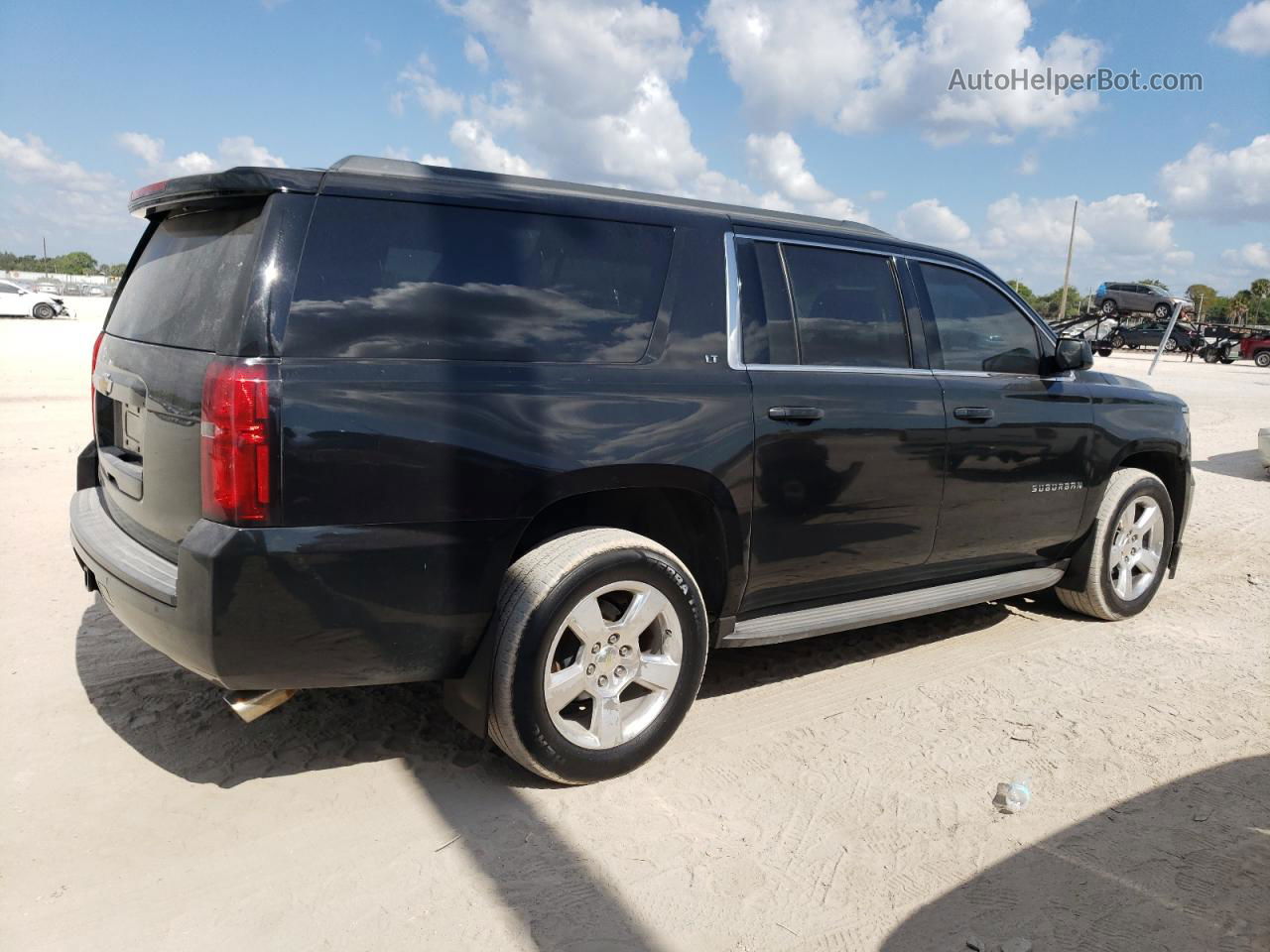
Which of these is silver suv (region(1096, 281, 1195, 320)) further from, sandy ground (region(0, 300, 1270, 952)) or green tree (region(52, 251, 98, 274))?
green tree (region(52, 251, 98, 274))

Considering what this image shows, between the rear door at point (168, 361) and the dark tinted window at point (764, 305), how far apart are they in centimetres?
170

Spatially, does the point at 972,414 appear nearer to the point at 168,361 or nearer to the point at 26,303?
the point at 168,361

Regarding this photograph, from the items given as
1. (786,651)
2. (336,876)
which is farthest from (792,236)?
(336,876)

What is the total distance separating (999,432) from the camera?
4.27 meters

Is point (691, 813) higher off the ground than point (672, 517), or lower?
lower

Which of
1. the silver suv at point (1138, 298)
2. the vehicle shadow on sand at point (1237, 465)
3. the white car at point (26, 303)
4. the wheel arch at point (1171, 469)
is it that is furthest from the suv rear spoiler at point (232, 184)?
the silver suv at point (1138, 298)

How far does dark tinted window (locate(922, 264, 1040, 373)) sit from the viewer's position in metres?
4.27

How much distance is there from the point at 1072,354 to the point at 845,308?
4.61 feet

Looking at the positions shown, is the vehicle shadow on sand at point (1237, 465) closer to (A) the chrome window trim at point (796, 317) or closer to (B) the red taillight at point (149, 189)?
(A) the chrome window trim at point (796, 317)

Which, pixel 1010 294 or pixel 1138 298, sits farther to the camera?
pixel 1138 298

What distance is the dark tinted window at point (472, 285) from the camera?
2752 millimetres

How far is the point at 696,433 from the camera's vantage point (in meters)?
3.29

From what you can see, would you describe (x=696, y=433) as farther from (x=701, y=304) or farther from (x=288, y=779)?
(x=288, y=779)

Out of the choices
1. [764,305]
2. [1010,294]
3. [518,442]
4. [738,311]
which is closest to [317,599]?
[518,442]
